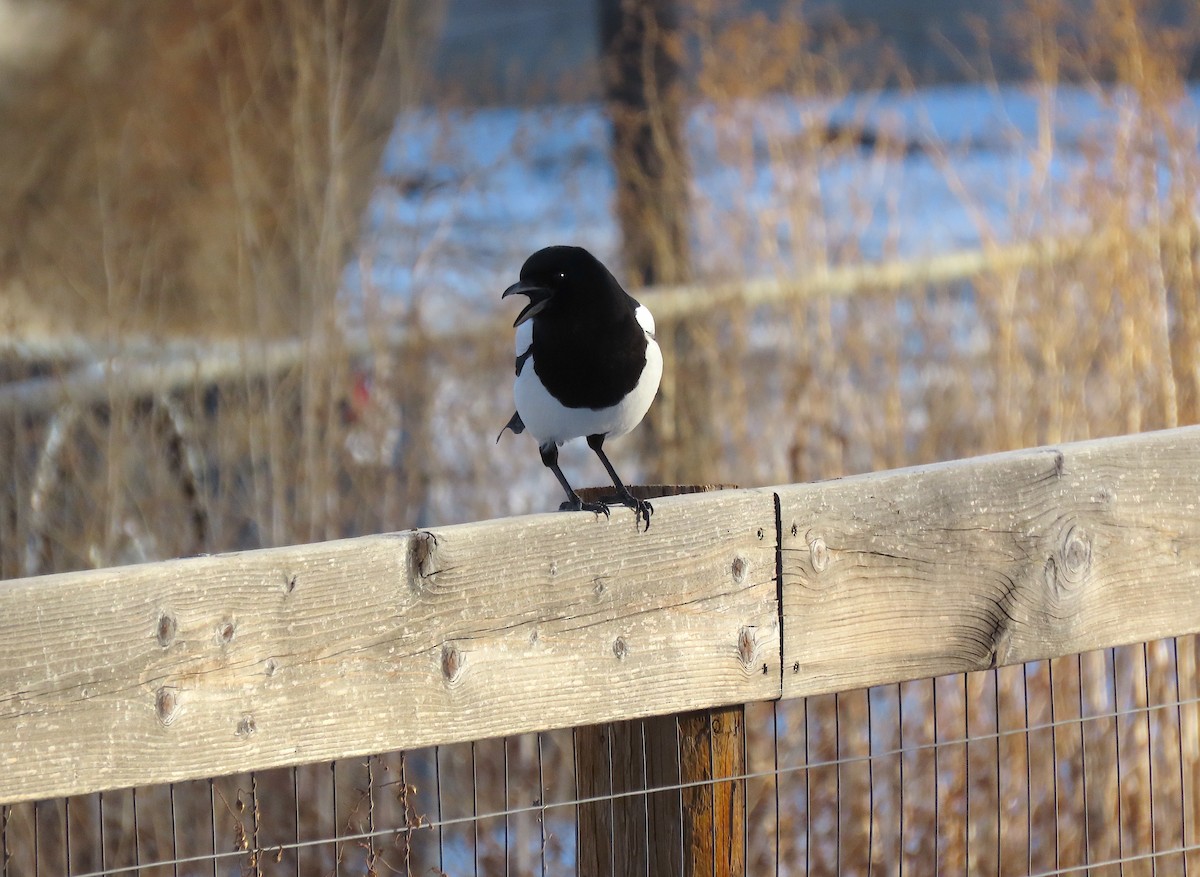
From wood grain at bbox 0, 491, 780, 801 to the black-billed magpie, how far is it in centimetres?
99

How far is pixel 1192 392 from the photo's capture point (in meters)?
3.77

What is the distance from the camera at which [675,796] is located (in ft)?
4.84

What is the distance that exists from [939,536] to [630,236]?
3.55m

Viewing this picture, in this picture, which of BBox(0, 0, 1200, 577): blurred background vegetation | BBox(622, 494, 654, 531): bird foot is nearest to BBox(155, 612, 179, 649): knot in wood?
BBox(622, 494, 654, 531): bird foot

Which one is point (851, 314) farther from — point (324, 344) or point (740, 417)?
point (324, 344)

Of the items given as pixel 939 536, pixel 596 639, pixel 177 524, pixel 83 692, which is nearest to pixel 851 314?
pixel 177 524

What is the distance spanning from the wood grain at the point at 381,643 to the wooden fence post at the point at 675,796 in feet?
0.30

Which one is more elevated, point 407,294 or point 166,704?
point 407,294

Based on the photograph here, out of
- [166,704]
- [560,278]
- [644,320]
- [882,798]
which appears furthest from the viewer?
[882,798]

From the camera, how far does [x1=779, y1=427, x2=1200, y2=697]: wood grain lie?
58.5 inches

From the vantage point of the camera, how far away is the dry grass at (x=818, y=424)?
145 inches

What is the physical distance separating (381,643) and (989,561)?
0.72 meters

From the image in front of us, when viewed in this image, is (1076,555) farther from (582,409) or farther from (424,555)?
(582,409)

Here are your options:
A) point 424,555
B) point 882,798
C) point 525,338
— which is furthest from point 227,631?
point 882,798
